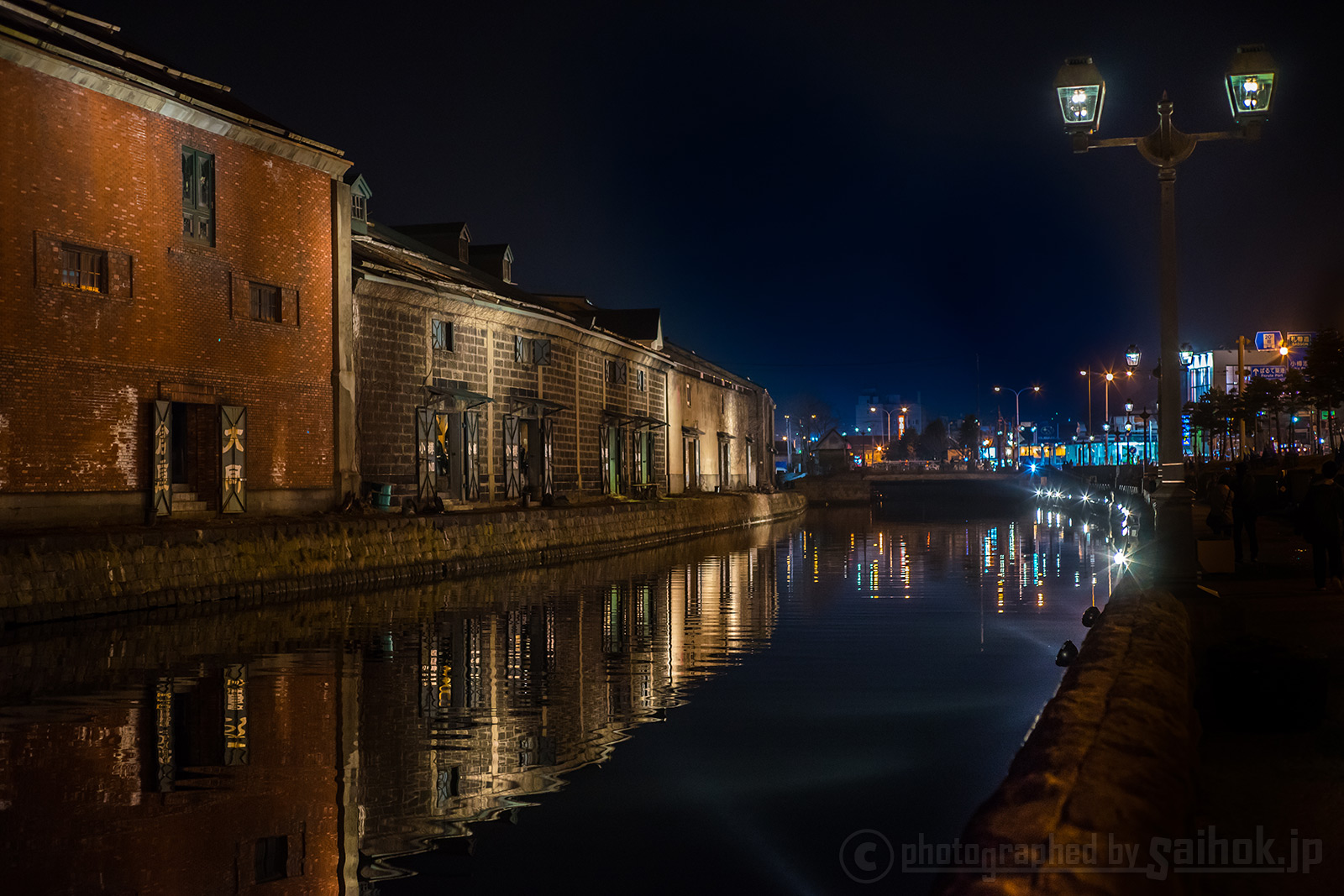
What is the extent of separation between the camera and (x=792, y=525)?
54.8 metres

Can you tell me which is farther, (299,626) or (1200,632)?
(299,626)

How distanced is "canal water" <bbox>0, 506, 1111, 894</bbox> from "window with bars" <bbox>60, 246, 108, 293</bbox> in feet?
24.7

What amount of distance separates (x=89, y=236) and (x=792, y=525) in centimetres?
3681

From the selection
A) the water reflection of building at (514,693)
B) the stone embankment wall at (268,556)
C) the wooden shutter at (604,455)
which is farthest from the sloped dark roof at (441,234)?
the water reflection of building at (514,693)

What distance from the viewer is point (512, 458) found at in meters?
37.2

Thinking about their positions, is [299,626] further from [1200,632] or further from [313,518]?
[1200,632]

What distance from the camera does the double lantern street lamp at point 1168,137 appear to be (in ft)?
46.9

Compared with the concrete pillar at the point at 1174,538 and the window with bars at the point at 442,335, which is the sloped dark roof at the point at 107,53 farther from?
the concrete pillar at the point at 1174,538

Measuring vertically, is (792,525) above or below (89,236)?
below

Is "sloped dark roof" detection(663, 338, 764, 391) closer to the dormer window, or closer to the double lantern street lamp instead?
the dormer window

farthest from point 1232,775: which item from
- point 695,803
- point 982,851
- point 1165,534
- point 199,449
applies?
point 199,449

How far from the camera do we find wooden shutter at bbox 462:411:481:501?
3444 cm

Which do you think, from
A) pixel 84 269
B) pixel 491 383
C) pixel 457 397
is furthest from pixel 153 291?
pixel 491 383

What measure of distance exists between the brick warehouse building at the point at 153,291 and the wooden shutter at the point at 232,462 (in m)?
0.04
